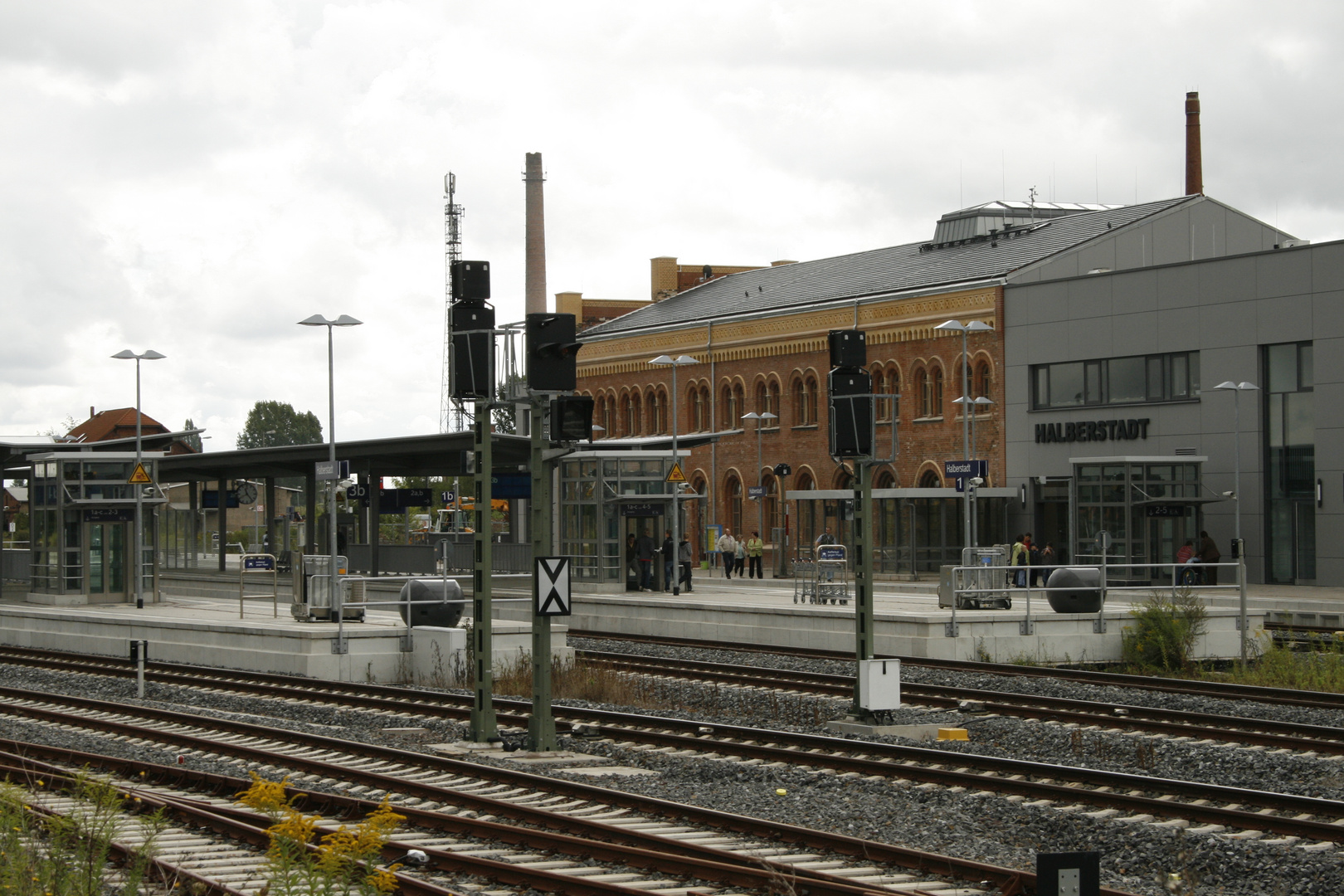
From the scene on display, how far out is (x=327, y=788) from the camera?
13.1m

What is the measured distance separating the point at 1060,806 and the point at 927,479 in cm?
4198

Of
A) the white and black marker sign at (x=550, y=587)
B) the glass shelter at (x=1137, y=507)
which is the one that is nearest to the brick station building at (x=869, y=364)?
the glass shelter at (x=1137, y=507)

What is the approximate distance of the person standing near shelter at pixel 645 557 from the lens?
3500cm

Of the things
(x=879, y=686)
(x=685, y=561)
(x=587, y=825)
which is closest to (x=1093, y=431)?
(x=685, y=561)

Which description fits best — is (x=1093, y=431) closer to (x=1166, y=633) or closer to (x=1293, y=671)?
(x=1166, y=633)

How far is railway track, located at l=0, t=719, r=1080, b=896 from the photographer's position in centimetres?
948

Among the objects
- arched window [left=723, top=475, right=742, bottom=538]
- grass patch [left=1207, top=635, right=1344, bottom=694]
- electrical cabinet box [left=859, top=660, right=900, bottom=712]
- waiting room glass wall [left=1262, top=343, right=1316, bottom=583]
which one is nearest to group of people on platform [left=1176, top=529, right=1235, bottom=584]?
waiting room glass wall [left=1262, top=343, right=1316, bottom=583]

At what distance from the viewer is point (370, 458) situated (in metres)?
38.5

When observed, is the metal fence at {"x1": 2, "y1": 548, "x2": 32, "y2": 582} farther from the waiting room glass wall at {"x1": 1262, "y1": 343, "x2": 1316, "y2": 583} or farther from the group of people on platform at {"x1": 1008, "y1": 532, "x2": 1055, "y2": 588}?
the waiting room glass wall at {"x1": 1262, "y1": 343, "x2": 1316, "y2": 583}

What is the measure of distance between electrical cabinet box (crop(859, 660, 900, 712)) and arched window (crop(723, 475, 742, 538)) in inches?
1756

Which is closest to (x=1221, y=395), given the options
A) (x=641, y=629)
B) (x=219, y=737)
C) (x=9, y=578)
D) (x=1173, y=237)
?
(x=1173, y=237)

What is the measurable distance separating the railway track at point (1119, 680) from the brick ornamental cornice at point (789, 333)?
26358 mm

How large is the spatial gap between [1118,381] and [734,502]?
18225 millimetres

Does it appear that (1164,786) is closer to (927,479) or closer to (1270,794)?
(1270,794)
